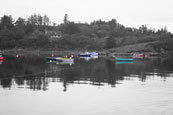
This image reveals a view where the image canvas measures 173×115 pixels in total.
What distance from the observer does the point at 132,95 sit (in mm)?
38188

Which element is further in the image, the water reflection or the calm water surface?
the water reflection

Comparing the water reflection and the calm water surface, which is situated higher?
the water reflection

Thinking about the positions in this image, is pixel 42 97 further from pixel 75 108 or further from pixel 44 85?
pixel 44 85

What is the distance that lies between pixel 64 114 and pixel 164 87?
72.2 ft

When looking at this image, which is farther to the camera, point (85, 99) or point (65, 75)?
point (65, 75)

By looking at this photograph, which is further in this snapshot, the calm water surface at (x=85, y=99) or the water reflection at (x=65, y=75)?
the water reflection at (x=65, y=75)

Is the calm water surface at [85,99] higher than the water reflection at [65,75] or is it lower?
lower

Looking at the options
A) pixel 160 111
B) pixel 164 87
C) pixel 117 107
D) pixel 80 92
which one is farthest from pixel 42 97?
pixel 164 87

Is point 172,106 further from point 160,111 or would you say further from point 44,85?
point 44,85

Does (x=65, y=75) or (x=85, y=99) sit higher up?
(x=65, y=75)

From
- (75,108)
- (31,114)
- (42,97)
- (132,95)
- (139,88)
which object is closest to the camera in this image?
(31,114)

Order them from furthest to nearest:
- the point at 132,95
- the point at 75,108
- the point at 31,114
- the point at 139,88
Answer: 1. the point at 139,88
2. the point at 132,95
3. the point at 75,108
4. the point at 31,114

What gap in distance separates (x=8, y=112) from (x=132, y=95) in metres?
16.3

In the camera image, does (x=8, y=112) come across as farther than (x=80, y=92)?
No
